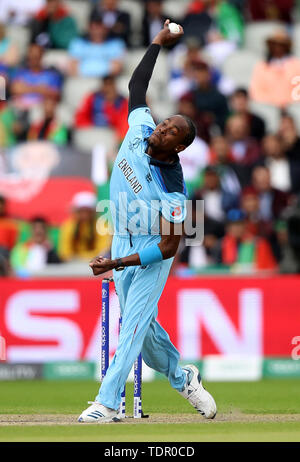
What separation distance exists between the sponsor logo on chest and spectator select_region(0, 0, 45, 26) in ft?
35.4

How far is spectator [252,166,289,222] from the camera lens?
13422 mm

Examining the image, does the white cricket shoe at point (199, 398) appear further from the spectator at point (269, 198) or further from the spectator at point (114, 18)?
the spectator at point (114, 18)

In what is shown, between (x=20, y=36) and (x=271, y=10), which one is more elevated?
(x=271, y=10)

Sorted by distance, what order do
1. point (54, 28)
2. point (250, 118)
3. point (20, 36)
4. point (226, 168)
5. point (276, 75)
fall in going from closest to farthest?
point (226, 168), point (250, 118), point (276, 75), point (54, 28), point (20, 36)

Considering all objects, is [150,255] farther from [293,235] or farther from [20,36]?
[20,36]

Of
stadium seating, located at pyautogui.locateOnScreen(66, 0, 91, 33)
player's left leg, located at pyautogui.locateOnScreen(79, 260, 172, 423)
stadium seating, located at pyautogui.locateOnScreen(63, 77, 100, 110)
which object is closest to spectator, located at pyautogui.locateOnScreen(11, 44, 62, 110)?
stadium seating, located at pyautogui.locateOnScreen(63, 77, 100, 110)

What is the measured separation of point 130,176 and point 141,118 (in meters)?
0.46

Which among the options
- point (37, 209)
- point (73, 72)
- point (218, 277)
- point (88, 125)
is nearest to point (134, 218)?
point (218, 277)

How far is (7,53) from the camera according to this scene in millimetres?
16453

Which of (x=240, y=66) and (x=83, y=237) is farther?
(x=240, y=66)

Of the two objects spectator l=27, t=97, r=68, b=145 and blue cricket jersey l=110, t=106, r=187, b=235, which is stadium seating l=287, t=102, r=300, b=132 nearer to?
spectator l=27, t=97, r=68, b=145

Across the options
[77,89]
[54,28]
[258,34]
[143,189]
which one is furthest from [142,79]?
[54,28]

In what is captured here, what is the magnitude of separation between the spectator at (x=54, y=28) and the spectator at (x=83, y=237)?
440 cm

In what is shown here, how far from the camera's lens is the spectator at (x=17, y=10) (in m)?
17.4
